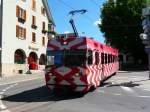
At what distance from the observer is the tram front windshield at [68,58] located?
18.0 m

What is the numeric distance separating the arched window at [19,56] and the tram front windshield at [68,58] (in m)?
31.8

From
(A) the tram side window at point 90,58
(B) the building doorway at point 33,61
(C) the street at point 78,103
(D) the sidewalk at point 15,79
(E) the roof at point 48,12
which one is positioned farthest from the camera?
(E) the roof at point 48,12

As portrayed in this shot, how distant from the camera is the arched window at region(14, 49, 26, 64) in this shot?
4991 cm

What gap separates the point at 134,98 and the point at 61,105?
409 cm

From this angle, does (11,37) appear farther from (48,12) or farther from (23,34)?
(48,12)

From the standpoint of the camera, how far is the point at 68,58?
1816 cm

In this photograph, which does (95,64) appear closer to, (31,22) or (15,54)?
(15,54)

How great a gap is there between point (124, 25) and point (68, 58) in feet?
153

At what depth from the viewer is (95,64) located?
788 inches

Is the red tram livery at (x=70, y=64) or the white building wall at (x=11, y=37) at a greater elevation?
the white building wall at (x=11, y=37)

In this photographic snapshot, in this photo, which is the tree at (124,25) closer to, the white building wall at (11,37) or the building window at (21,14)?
the white building wall at (11,37)

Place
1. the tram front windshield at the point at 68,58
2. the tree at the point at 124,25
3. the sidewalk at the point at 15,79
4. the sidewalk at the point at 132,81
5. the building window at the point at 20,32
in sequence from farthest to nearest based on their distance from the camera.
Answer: the tree at the point at 124,25, the building window at the point at 20,32, the sidewalk at the point at 15,79, the sidewalk at the point at 132,81, the tram front windshield at the point at 68,58

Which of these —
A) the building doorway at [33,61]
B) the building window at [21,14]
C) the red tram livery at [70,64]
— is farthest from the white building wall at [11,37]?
the red tram livery at [70,64]

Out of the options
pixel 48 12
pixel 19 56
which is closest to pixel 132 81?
pixel 19 56
